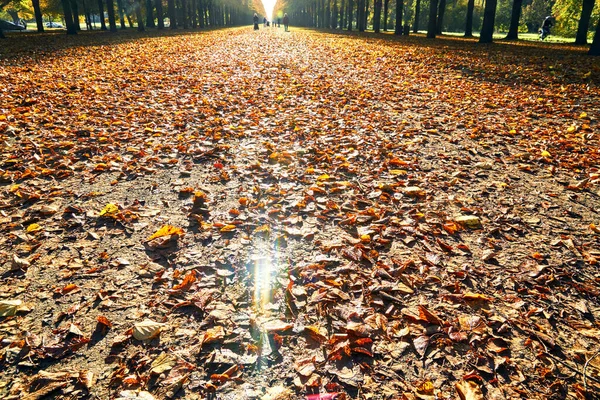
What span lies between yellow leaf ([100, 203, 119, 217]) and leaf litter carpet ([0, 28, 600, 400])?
2cm

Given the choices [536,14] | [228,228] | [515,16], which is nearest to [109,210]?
[228,228]

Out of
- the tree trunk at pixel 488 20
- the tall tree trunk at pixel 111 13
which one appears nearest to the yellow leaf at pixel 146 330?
the tree trunk at pixel 488 20

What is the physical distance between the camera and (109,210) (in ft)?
11.5

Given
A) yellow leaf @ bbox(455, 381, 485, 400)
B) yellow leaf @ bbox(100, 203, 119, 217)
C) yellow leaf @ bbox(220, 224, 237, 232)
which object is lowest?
yellow leaf @ bbox(455, 381, 485, 400)

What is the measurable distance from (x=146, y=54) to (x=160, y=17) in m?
29.5

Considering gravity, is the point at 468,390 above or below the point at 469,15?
below

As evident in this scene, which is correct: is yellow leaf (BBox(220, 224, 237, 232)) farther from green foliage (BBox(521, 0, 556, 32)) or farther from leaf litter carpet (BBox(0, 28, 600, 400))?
green foliage (BBox(521, 0, 556, 32))

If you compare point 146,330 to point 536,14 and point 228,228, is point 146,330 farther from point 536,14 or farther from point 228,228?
point 536,14

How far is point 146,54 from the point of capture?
16.8 meters

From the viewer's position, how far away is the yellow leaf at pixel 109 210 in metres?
3.46

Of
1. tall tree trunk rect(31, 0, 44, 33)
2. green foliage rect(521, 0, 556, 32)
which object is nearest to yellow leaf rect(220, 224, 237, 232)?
tall tree trunk rect(31, 0, 44, 33)

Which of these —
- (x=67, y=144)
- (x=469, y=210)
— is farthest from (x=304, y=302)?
(x=67, y=144)

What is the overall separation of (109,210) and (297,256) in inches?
82.8

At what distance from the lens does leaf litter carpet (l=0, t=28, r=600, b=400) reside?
197cm
